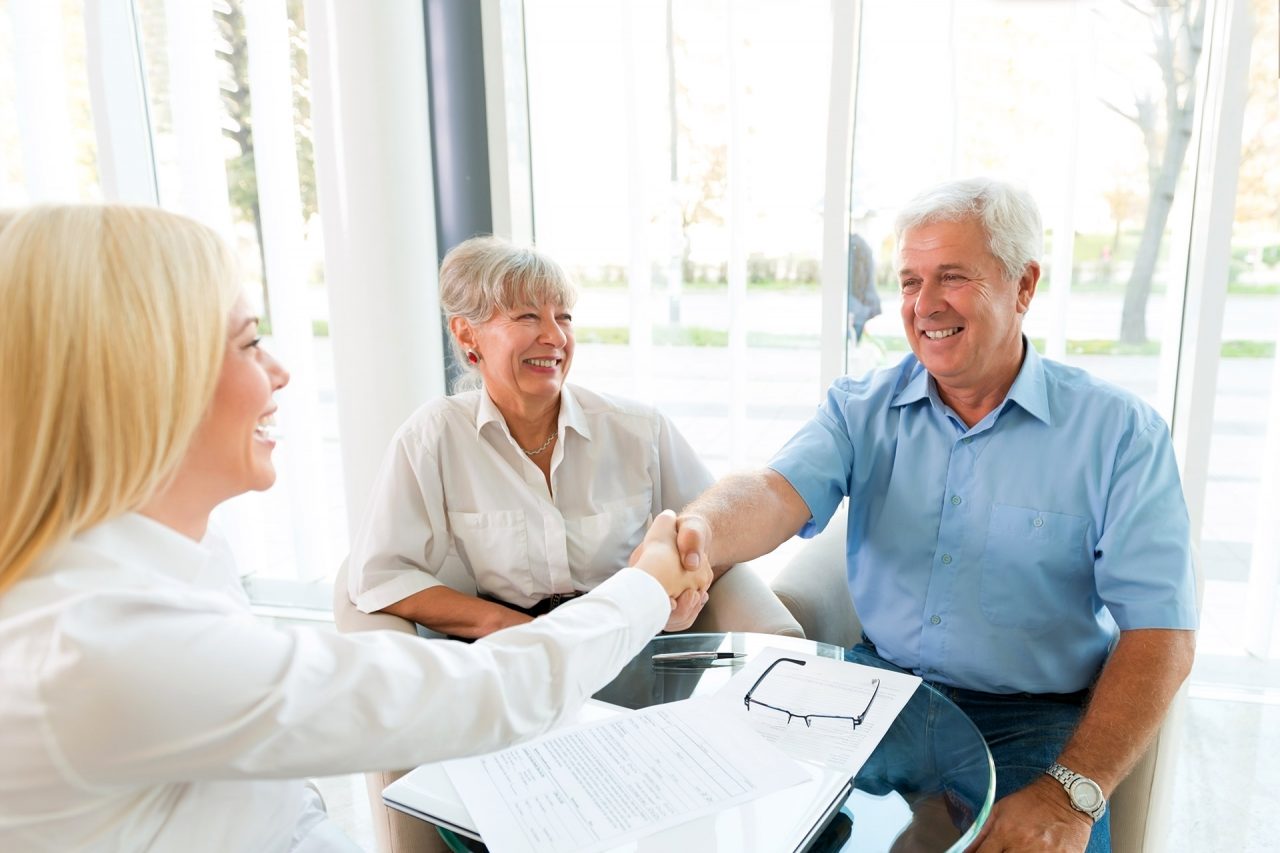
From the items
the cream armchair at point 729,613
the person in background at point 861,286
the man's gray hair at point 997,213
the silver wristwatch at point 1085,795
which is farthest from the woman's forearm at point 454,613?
the person in background at point 861,286

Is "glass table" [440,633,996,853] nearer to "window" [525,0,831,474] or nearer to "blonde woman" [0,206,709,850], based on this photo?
"blonde woman" [0,206,709,850]

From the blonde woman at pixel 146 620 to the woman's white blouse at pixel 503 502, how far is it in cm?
95

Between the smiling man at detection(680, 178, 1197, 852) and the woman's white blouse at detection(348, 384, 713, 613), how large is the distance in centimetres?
29

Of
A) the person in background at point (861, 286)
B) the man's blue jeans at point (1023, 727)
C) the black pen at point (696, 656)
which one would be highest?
the person in background at point (861, 286)

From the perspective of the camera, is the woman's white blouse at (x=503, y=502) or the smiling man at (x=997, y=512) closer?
the smiling man at (x=997, y=512)

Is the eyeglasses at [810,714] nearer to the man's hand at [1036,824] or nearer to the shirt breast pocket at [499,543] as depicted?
the man's hand at [1036,824]

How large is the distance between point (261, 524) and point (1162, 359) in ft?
10.1

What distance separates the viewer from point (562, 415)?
202 centimetres

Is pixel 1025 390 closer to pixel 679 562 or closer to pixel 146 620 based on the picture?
pixel 679 562

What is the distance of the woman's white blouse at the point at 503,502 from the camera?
1.95 meters

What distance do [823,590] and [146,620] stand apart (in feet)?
4.83

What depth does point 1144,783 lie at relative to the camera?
1.46 metres

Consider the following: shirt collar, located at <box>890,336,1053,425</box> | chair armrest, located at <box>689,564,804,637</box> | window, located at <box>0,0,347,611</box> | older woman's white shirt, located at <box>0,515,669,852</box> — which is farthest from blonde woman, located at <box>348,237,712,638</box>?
window, located at <box>0,0,347,611</box>

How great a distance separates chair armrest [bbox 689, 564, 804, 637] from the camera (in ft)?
5.74
